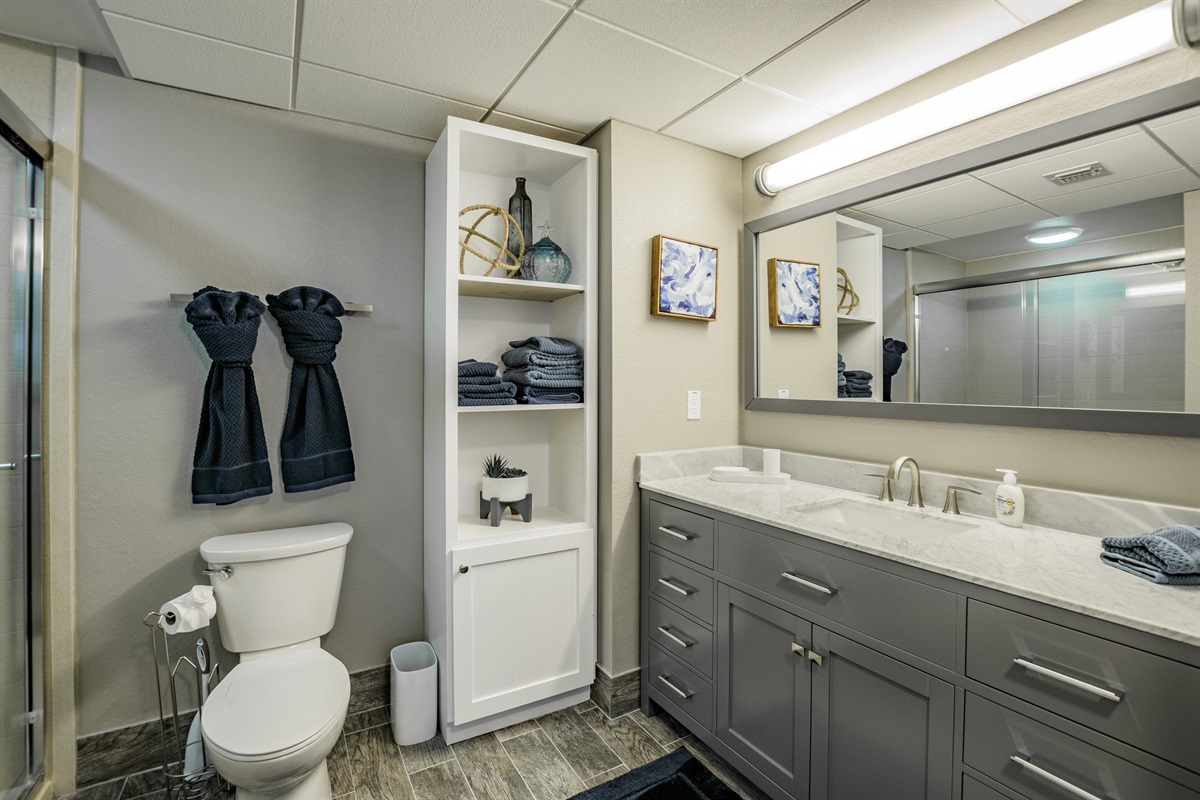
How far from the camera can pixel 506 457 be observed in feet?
7.91

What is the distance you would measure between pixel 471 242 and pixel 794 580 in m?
1.71

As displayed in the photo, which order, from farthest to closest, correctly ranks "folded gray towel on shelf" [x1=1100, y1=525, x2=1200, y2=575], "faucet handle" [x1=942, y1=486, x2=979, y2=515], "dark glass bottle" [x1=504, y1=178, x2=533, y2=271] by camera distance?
"dark glass bottle" [x1=504, y1=178, x2=533, y2=271]
"faucet handle" [x1=942, y1=486, x2=979, y2=515]
"folded gray towel on shelf" [x1=1100, y1=525, x2=1200, y2=575]

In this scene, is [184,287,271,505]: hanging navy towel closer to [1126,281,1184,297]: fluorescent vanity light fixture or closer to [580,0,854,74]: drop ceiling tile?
[580,0,854,74]: drop ceiling tile

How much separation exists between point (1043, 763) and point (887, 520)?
A: 78cm

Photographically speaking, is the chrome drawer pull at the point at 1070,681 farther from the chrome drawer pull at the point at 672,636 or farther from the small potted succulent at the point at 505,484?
the small potted succulent at the point at 505,484

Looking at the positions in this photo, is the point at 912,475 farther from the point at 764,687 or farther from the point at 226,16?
the point at 226,16

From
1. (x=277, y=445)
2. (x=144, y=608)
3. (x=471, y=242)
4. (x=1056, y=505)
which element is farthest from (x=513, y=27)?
(x=144, y=608)

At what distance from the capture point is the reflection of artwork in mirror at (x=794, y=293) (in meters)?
2.20

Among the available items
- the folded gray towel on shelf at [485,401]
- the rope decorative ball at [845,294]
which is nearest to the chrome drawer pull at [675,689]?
the folded gray towel on shelf at [485,401]

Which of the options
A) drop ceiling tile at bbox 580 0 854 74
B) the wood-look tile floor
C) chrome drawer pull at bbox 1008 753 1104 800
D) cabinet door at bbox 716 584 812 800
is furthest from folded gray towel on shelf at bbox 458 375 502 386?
chrome drawer pull at bbox 1008 753 1104 800

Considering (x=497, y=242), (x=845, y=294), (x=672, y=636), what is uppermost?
(x=497, y=242)

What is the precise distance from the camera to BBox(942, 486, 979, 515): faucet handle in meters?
1.70

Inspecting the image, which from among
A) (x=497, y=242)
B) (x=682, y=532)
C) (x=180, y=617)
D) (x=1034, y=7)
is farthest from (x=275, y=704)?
(x=1034, y=7)

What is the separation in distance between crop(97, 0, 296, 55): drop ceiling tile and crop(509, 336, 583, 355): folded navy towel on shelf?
1157mm
